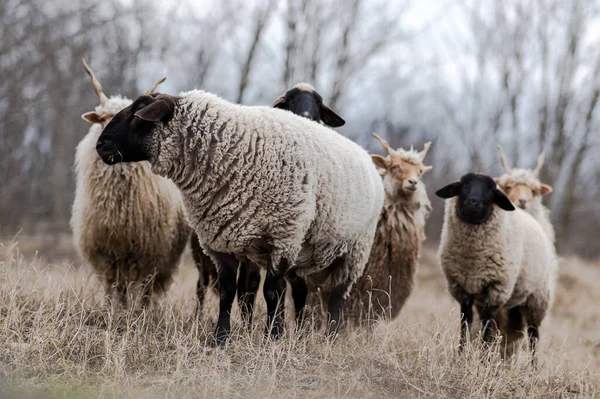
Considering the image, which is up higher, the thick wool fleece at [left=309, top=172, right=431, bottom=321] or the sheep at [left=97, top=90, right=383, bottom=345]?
the sheep at [left=97, top=90, right=383, bottom=345]

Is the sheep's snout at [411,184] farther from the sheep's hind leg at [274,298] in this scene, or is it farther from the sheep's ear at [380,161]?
the sheep's hind leg at [274,298]

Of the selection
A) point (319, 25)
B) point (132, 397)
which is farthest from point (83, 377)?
point (319, 25)

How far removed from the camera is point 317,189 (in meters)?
4.93

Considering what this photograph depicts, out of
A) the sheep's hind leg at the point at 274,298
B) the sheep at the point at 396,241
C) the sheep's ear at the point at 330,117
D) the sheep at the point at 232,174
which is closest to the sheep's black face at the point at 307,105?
the sheep's ear at the point at 330,117

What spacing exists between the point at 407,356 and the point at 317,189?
4.85ft

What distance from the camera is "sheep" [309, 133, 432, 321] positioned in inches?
268

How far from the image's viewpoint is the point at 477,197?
6.73 m

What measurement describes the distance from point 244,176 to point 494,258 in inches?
130

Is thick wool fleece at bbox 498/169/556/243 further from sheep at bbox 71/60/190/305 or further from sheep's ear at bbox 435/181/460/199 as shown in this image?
sheep at bbox 71/60/190/305

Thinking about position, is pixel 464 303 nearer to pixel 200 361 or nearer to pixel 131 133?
pixel 200 361

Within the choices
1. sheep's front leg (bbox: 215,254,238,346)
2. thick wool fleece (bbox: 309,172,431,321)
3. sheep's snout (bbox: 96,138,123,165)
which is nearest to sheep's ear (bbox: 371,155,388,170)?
thick wool fleece (bbox: 309,172,431,321)

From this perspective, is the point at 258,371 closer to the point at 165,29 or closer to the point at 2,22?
the point at 2,22

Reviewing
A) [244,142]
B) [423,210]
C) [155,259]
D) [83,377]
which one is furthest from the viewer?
[423,210]

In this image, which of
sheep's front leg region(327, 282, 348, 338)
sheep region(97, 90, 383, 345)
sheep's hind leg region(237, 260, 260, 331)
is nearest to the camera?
sheep region(97, 90, 383, 345)
